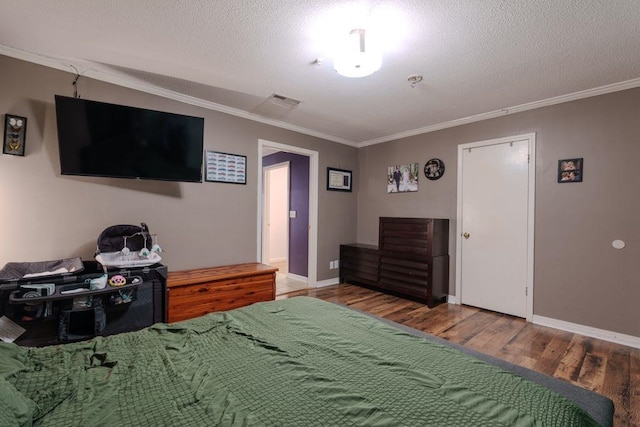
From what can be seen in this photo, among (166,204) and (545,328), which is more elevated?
(166,204)

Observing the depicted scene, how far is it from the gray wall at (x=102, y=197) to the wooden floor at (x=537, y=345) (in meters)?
1.73

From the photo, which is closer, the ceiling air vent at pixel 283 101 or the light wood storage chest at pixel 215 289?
the light wood storage chest at pixel 215 289

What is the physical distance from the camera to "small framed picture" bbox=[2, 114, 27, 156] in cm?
222

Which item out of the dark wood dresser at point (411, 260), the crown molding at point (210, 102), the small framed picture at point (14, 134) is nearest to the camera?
the small framed picture at point (14, 134)

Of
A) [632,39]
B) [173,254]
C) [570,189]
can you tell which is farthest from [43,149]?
[570,189]

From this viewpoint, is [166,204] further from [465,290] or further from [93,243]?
[465,290]

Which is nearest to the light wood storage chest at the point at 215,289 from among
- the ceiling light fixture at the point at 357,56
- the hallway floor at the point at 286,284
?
the hallway floor at the point at 286,284

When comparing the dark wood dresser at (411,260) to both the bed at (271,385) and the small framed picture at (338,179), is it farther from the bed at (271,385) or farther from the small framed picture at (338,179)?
the bed at (271,385)

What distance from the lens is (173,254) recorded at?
3.02 m

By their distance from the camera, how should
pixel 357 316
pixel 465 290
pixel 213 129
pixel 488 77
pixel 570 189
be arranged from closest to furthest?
pixel 357 316 < pixel 488 77 < pixel 570 189 < pixel 213 129 < pixel 465 290

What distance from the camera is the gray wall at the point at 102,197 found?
228 centimetres

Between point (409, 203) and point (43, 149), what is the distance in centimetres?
407

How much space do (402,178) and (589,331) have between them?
2.65 m

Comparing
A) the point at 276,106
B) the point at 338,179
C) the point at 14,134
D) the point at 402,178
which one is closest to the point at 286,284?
the point at 338,179
